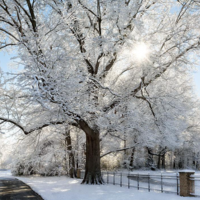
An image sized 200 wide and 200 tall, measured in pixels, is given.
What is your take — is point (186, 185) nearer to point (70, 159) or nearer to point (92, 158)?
point (92, 158)

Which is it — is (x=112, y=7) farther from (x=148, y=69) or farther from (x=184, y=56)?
(x=184, y=56)

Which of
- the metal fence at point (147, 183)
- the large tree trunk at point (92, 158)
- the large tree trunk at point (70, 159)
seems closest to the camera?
the metal fence at point (147, 183)

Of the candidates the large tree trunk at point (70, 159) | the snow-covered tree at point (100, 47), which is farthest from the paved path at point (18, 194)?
the large tree trunk at point (70, 159)

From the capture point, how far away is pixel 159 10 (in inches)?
575

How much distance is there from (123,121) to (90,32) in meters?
6.30

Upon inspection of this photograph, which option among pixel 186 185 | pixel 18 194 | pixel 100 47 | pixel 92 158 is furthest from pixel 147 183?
pixel 100 47

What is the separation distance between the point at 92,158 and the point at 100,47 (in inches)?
271

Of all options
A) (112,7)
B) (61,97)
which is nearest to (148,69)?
(112,7)

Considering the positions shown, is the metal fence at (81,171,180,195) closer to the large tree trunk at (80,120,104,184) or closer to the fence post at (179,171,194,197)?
the fence post at (179,171,194,197)

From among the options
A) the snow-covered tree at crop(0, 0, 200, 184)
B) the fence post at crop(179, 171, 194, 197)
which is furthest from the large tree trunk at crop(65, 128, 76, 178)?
the fence post at crop(179, 171, 194, 197)

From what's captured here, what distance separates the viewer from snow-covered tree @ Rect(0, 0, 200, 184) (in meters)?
9.47

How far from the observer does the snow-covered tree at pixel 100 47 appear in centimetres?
947

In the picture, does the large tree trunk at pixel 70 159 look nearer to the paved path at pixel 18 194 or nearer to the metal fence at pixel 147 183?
the metal fence at pixel 147 183

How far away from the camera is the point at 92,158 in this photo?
47.6 ft
